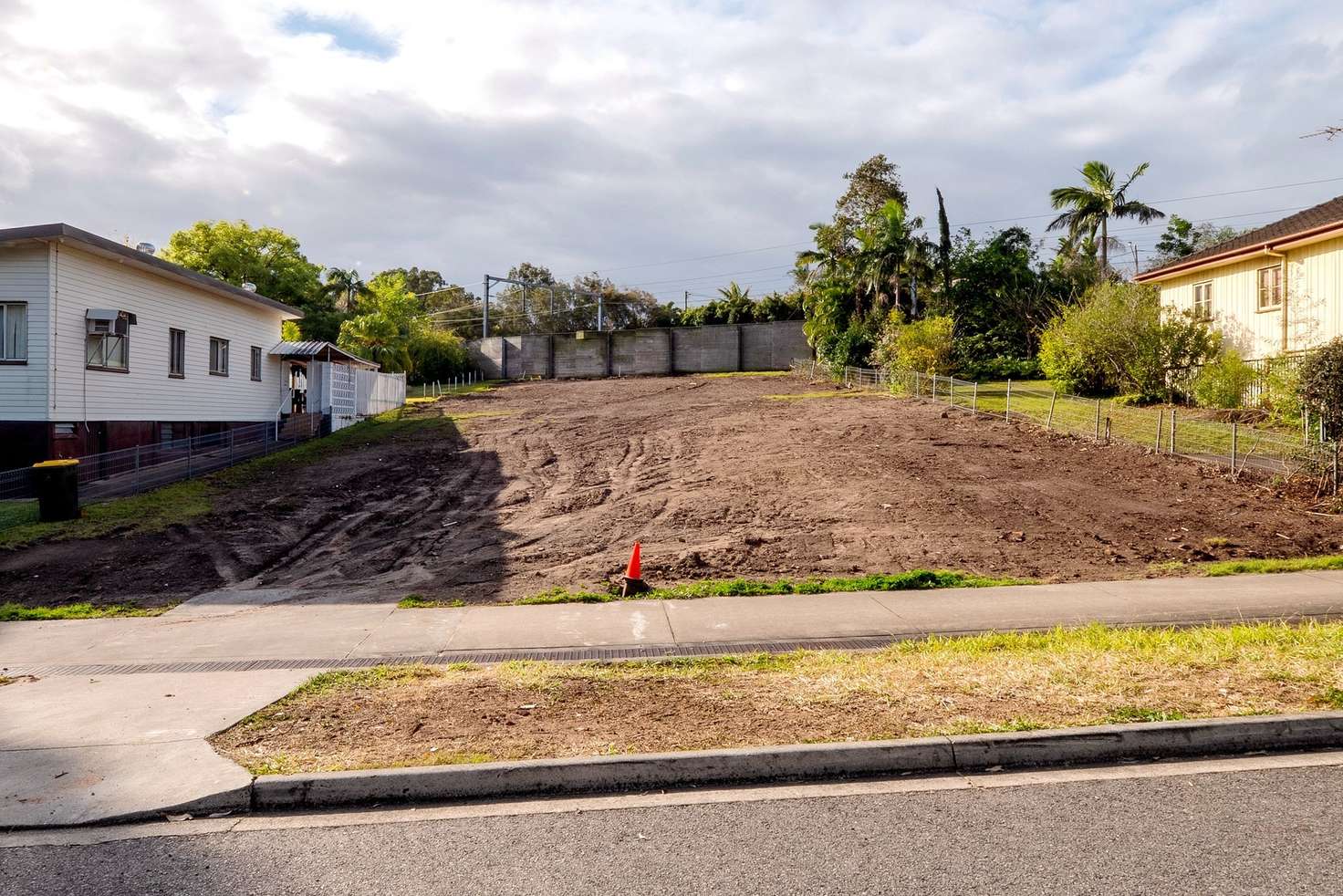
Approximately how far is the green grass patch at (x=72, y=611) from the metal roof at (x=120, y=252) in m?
10.1

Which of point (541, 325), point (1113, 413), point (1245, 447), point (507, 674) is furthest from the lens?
point (541, 325)

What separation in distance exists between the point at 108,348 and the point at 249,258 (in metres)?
26.4

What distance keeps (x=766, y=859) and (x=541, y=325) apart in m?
76.0

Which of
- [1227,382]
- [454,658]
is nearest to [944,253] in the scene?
[1227,382]

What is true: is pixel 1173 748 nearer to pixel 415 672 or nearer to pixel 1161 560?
pixel 415 672

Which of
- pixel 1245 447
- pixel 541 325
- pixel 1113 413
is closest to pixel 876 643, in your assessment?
pixel 1245 447

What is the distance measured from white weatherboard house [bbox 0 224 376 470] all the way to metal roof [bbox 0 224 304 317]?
0.03 meters

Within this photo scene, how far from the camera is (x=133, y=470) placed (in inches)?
742

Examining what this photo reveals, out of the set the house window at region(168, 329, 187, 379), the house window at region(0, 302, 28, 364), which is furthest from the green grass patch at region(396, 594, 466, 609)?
the house window at region(168, 329, 187, 379)

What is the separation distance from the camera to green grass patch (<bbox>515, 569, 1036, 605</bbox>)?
10.3 meters

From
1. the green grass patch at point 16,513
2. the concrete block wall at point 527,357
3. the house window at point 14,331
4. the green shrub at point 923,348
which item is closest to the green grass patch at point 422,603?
the green grass patch at point 16,513

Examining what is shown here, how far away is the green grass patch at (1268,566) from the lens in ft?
35.6

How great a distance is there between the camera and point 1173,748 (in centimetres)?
510

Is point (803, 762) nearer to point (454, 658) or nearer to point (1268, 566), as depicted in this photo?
point (454, 658)
